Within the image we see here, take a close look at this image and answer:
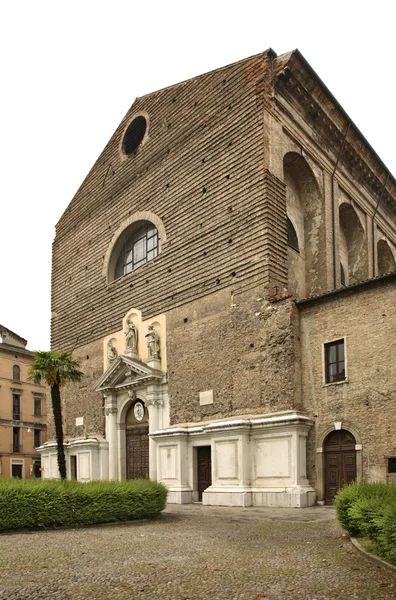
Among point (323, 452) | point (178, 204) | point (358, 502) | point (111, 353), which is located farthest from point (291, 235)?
point (358, 502)

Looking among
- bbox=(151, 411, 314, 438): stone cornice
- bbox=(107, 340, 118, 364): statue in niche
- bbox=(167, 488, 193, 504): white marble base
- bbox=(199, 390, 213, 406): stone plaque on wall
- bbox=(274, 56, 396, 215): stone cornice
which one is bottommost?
bbox=(167, 488, 193, 504): white marble base

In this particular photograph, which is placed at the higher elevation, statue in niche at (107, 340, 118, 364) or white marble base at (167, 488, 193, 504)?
statue in niche at (107, 340, 118, 364)

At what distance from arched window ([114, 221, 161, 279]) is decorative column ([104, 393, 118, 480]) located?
6.31 metres

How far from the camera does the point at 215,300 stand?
23.4 m

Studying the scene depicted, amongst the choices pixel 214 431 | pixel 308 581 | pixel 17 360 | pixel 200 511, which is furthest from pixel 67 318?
pixel 308 581

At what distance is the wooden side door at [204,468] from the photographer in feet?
74.4

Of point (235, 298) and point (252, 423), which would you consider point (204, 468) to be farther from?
point (235, 298)

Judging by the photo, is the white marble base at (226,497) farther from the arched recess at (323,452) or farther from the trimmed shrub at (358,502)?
the trimmed shrub at (358,502)

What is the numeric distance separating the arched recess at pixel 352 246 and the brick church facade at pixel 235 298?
0.07m

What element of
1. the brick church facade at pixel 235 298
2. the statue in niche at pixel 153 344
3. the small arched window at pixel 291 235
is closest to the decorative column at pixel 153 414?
the brick church facade at pixel 235 298

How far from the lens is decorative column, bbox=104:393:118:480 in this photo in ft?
90.1

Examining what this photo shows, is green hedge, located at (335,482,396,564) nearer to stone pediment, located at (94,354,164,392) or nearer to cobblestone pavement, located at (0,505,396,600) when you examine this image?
cobblestone pavement, located at (0,505,396,600)

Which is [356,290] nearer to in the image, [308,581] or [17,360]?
[308,581]

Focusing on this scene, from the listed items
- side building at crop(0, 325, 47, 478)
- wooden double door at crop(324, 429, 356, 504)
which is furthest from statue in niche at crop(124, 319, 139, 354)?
side building at crop(0, 325, 47, 478)
